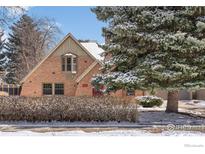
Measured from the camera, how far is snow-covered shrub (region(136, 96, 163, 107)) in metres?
8.41

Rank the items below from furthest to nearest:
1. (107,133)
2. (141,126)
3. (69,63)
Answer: (141,126), (69,63), (107,133)

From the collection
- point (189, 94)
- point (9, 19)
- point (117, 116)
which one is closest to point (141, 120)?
point (117, 116)

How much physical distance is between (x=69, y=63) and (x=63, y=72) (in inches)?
7.5

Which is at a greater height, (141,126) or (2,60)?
(2,60)

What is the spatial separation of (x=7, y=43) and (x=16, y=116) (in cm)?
140

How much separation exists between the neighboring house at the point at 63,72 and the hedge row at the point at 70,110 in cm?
31

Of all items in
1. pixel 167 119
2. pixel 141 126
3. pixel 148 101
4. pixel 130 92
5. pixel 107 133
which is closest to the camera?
pixel 107 133

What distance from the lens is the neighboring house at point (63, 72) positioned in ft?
26.1

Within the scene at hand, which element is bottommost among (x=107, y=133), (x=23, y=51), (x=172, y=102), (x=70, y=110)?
(x=107, y=133)

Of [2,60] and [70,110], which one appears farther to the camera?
[70,110]

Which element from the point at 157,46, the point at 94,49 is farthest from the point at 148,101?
the point at 94,49

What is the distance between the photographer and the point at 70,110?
851cm

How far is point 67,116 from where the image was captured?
8523mm

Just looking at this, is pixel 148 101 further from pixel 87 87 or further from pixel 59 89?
pixel 59 89
